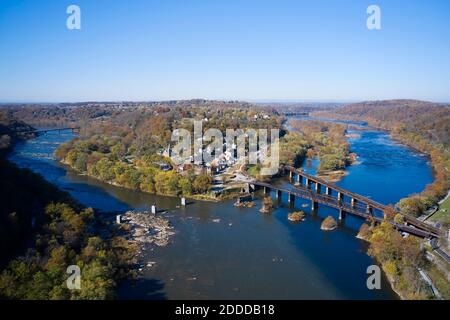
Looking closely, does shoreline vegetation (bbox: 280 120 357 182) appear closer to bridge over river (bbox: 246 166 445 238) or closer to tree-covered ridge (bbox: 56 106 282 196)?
bridge over river (bbox: 246 166 445 238)

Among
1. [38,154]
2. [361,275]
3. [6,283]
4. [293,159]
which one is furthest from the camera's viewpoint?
[38,154]

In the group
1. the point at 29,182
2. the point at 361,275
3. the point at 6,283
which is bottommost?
the point at 361,275

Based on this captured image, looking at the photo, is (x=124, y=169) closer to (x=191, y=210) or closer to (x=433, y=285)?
(x=191, y=210)

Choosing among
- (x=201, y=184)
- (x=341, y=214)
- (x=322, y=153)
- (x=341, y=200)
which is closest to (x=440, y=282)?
(x=341, y=214)

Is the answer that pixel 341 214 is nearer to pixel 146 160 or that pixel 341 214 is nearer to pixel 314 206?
pixel 314 206
